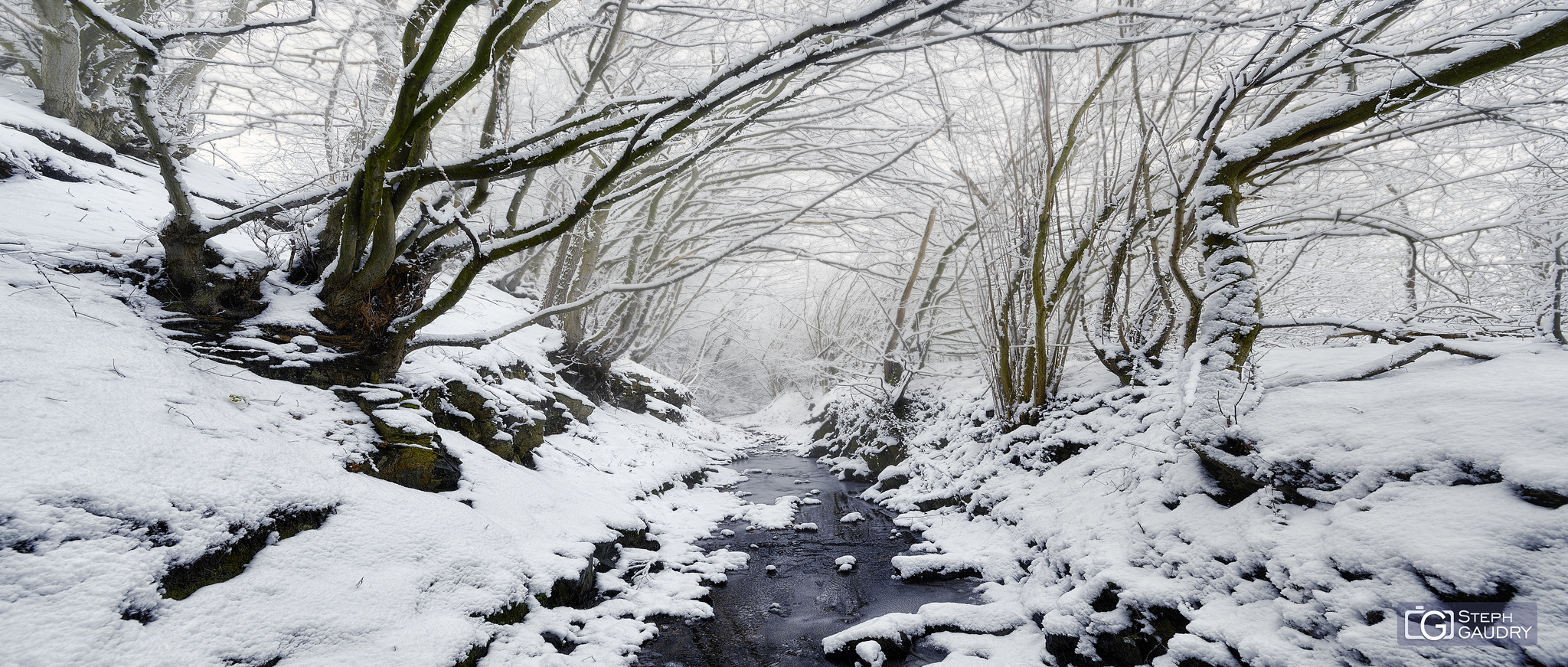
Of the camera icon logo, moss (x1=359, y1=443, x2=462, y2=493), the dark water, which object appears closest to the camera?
the camera icon logo

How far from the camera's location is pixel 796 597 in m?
3.78

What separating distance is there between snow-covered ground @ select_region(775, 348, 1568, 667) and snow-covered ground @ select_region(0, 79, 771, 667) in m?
1.78

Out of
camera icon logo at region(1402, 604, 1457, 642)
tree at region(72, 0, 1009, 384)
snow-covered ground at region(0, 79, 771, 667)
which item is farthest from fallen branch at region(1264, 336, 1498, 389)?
snow-covered ground at region(0, 79, 771, 667)

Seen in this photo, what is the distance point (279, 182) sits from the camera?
17.2 feet

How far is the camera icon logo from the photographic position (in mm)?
1648

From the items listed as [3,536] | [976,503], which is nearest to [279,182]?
[3,536]

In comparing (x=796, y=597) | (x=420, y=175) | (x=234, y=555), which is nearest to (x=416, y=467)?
(x=234, y=555)

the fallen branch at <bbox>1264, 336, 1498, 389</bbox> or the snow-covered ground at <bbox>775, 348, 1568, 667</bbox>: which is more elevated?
the fallen branch at <bbox>1264, 336, 1498, 389</bbox>

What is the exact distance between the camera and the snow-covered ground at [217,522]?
5.62 ft

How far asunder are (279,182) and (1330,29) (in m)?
7.93

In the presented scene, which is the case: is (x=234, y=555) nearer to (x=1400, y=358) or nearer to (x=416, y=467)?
(x=416, y=467)

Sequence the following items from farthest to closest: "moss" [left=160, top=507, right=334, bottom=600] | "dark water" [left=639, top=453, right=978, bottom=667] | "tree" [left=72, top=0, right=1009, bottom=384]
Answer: "dark water" [left=639, top=453, right=978, bottom=667], "tree" [left=72, top=0, right=1009, bottom=384], "moss" [left=160, top=507, right=334, bottom=600]

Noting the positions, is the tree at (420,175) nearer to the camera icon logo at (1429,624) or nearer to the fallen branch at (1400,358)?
the camera icon logo at (1429,624)

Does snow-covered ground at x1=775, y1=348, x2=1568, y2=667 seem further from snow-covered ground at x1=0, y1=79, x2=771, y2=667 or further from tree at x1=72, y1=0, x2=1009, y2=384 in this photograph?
tree at x1=72, y1=0, x2=1009, y2=384
